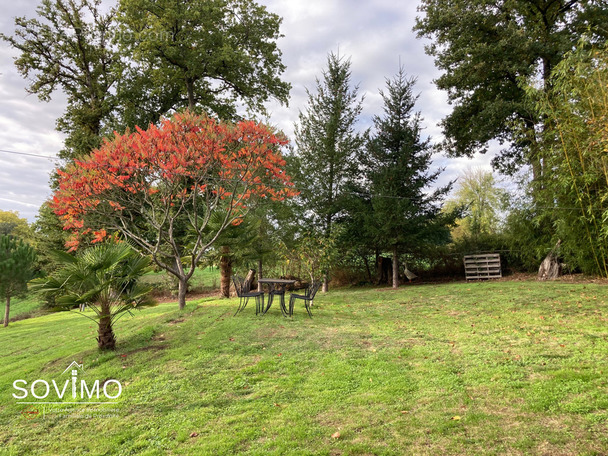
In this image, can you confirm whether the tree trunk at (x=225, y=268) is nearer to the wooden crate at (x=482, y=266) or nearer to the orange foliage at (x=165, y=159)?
the orange foliage at (x=165, y=159)

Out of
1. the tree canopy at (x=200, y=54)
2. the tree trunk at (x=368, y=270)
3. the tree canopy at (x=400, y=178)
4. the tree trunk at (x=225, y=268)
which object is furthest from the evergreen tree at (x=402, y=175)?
the tree canopy at (x=200, y=54)

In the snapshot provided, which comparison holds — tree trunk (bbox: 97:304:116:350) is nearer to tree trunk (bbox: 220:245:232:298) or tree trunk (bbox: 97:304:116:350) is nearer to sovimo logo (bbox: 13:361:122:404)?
sovimo logo (bbox: 13:361:122:404)

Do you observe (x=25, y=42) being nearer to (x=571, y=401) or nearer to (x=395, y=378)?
(x=395, y=378)

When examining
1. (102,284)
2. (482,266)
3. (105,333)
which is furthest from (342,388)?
(482,266)

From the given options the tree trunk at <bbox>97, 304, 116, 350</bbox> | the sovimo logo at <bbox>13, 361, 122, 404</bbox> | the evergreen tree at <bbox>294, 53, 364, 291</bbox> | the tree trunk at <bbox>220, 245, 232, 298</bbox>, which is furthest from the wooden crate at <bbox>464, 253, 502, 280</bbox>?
the sovimo logo at <bbox>13, 361, 122, 404</bbox>

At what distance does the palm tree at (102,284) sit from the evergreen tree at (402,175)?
7715 mm

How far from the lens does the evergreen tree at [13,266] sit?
10.7m

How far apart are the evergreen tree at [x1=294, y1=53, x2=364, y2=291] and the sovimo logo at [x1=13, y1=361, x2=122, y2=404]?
26.8 ft

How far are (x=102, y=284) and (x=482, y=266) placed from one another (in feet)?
41.3

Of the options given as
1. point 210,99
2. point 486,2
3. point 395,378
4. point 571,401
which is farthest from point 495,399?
point 210,99

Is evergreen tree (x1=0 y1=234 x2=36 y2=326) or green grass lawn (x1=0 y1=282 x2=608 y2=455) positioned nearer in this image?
green grass lawn (x1=0 y1=282 x2=608 y2=455)

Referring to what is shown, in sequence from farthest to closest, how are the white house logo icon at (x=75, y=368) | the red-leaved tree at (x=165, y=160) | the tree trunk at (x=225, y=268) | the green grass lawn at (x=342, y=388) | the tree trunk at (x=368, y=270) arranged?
the tree trunk at (x=368, y=270) → the tree trunk at (x=225, y=268) → the red-leaved tree at (x=165, y=160) → the white house logo icon at (x=75, y=368) → the green grass lawn at (x=342, y=388)

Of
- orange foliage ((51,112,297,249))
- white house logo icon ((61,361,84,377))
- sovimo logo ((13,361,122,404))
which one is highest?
orange foliage ((51,112,297,249))

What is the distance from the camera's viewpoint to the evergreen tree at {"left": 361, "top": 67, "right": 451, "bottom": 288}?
10.9m
